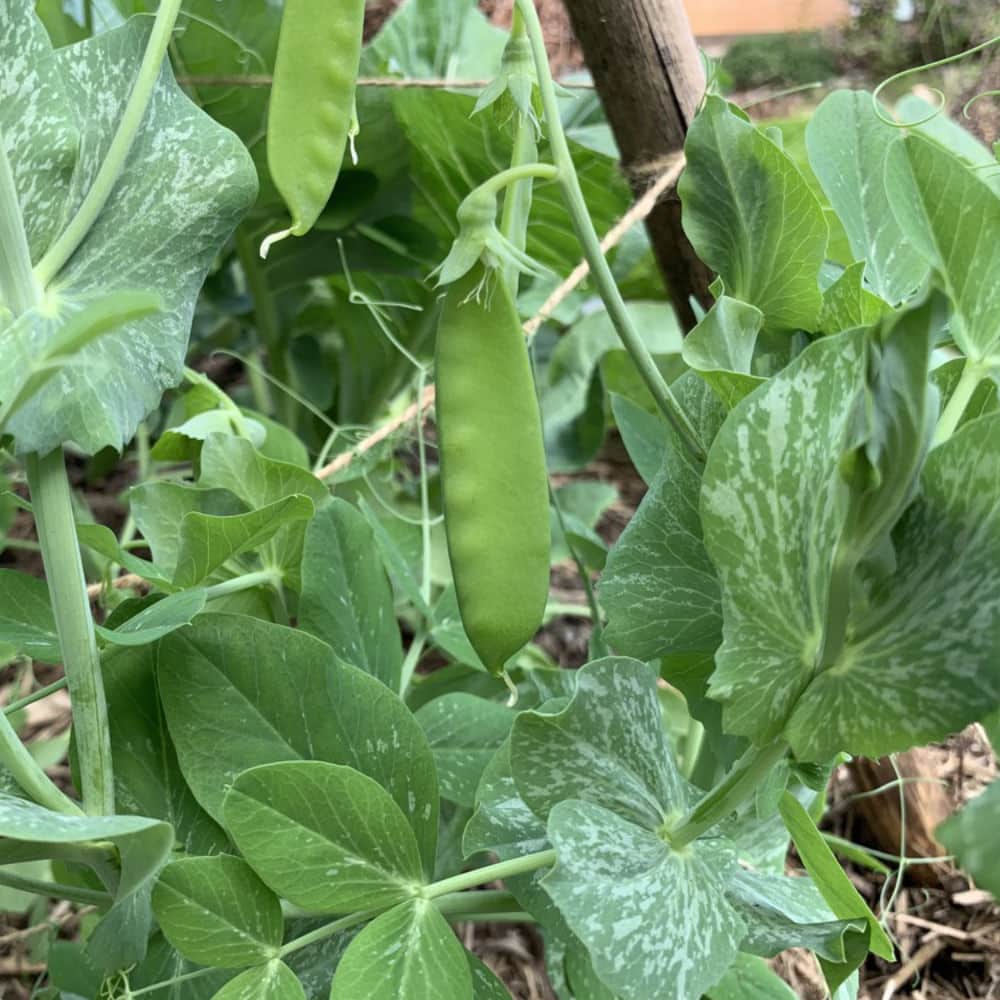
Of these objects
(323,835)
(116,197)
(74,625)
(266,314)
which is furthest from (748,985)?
(266,314)

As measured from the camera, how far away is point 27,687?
817 mm

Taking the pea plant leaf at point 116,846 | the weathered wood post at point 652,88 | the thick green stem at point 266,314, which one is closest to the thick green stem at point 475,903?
the pea plant leaf at point 116,846

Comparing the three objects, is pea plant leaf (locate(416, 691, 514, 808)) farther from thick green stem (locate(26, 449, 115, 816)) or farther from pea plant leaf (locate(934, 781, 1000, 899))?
pea plant leaf (locate(934, 781, 1000, 899))

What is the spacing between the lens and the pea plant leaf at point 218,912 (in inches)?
12.9

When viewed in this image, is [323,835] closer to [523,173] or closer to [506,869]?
[506,869]

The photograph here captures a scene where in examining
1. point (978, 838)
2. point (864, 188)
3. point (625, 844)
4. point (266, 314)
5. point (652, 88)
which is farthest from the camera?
point (266, 314)

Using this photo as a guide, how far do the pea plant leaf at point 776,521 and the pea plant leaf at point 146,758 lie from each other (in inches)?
8.8

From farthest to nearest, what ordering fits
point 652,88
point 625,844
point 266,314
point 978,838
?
point 266,314 → point 652,88 → point 625,844 → point 978,838

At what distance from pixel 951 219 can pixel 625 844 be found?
22 cm

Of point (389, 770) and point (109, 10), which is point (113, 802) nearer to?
point (389, 770)

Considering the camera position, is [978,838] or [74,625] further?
[74,625]

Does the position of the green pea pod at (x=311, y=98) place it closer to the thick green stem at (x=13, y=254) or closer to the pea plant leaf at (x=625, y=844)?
the thick green stem at (x=13, y=254)

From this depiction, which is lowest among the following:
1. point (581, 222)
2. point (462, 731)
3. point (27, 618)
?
point (462, 731)

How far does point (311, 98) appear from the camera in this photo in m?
0.35
